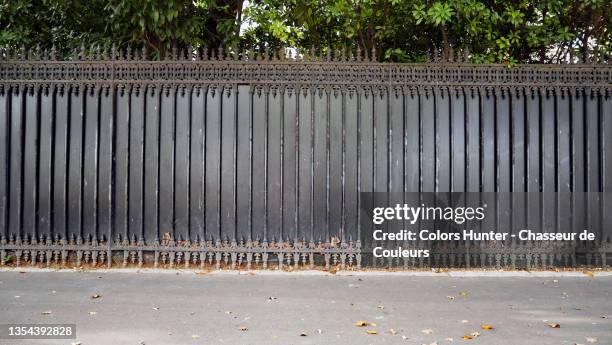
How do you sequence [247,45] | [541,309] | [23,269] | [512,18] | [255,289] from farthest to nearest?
[247,45] < [512,18] < [23,269] < [255,289] < [541,309]

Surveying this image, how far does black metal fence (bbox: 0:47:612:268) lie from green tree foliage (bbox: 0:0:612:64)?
0.64 metres

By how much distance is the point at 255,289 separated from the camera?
6.55 meters

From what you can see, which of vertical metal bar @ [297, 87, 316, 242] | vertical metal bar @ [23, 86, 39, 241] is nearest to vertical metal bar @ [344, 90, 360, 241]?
vertical metal bar @ [297, 87, 316, 242]

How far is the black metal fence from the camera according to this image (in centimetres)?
763

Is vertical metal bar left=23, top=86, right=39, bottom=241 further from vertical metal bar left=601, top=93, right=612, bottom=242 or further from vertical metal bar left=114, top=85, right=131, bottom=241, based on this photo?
vertical metal bar left=601, top=93, right=612, bottom=242

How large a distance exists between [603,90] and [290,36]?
197 inches

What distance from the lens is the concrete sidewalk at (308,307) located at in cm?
485

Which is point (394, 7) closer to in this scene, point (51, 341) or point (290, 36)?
point (290, 36)

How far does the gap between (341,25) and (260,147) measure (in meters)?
3.27

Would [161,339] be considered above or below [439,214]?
below

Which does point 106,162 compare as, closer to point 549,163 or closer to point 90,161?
point 90,161

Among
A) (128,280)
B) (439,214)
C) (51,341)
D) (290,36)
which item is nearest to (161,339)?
(51,341)

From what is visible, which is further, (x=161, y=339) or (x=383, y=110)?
(x=383, y=110)

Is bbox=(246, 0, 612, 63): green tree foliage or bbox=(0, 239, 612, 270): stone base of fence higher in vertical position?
bbox=(246, 0, 612, 63): green tree foliage
